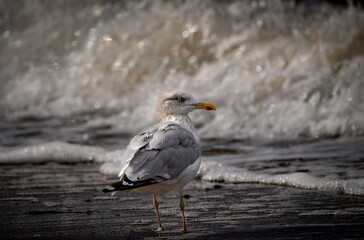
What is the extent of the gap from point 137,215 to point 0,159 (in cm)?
319

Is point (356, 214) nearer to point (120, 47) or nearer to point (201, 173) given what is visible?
point (201, 173)

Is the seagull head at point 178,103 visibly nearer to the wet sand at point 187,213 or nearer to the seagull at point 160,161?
the seagull at point 160,161

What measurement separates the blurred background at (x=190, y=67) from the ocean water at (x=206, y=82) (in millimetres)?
25

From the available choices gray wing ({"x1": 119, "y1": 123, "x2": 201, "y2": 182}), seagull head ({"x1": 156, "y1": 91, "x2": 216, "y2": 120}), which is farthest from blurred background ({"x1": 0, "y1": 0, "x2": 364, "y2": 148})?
gray wing ({"x1": 119, "y1": 123, "x2": 201, "y2": 182})

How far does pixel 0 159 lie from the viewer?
7.19 metres

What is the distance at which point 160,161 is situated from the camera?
4113 mm

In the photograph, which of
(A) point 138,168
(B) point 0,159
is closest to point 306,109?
(B) point 0,159

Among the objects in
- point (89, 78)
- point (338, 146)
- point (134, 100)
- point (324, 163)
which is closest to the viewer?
point (324, 163)

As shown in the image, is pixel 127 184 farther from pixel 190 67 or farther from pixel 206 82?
pixel 190 67

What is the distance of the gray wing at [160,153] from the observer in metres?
4.00

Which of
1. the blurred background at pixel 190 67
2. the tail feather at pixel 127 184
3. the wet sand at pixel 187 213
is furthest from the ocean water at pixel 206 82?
the tail feather at pixel 127 184

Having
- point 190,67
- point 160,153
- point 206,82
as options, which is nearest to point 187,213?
point 160,153

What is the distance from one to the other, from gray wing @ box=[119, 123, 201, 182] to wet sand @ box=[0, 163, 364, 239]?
0.39 metres

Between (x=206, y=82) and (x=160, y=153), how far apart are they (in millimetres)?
6008
